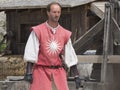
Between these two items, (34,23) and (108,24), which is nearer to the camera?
(108,24)

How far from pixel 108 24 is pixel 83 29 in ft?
21.5

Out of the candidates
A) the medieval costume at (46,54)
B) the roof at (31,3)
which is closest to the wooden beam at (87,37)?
the medieval costume at (46,54)

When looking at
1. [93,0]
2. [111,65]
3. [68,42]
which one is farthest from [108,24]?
[93,0]

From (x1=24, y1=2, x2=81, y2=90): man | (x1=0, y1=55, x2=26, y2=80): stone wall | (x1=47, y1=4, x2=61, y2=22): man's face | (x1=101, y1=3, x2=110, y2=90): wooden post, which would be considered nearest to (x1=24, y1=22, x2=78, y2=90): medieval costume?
(x1=24, y1=2, x2=81, y2=90): man

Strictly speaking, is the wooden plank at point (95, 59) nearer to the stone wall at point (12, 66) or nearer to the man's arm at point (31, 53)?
the man's arm at point (31, 53)

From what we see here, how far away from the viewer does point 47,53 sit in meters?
5.75

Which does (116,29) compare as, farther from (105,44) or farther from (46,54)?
(46,54)

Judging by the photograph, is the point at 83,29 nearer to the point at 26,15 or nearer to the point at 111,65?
the point at 26,15

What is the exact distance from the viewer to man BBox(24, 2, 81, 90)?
5730mm

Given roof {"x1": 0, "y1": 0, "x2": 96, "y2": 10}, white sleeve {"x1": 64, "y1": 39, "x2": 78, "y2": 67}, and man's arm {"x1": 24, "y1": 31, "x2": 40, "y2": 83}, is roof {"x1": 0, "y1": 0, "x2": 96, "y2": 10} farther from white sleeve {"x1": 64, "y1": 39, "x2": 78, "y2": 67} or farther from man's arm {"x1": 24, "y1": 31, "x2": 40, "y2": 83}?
man's arm {"x1": 24, "y1": 31, "x2": 40, "y2": 83}

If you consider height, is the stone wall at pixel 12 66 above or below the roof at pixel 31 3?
below

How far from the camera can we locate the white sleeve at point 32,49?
5699mm

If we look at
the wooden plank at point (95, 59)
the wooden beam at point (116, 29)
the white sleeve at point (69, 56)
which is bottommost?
the wooden plank at point (95, 59)

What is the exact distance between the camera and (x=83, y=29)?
15.8 metres
